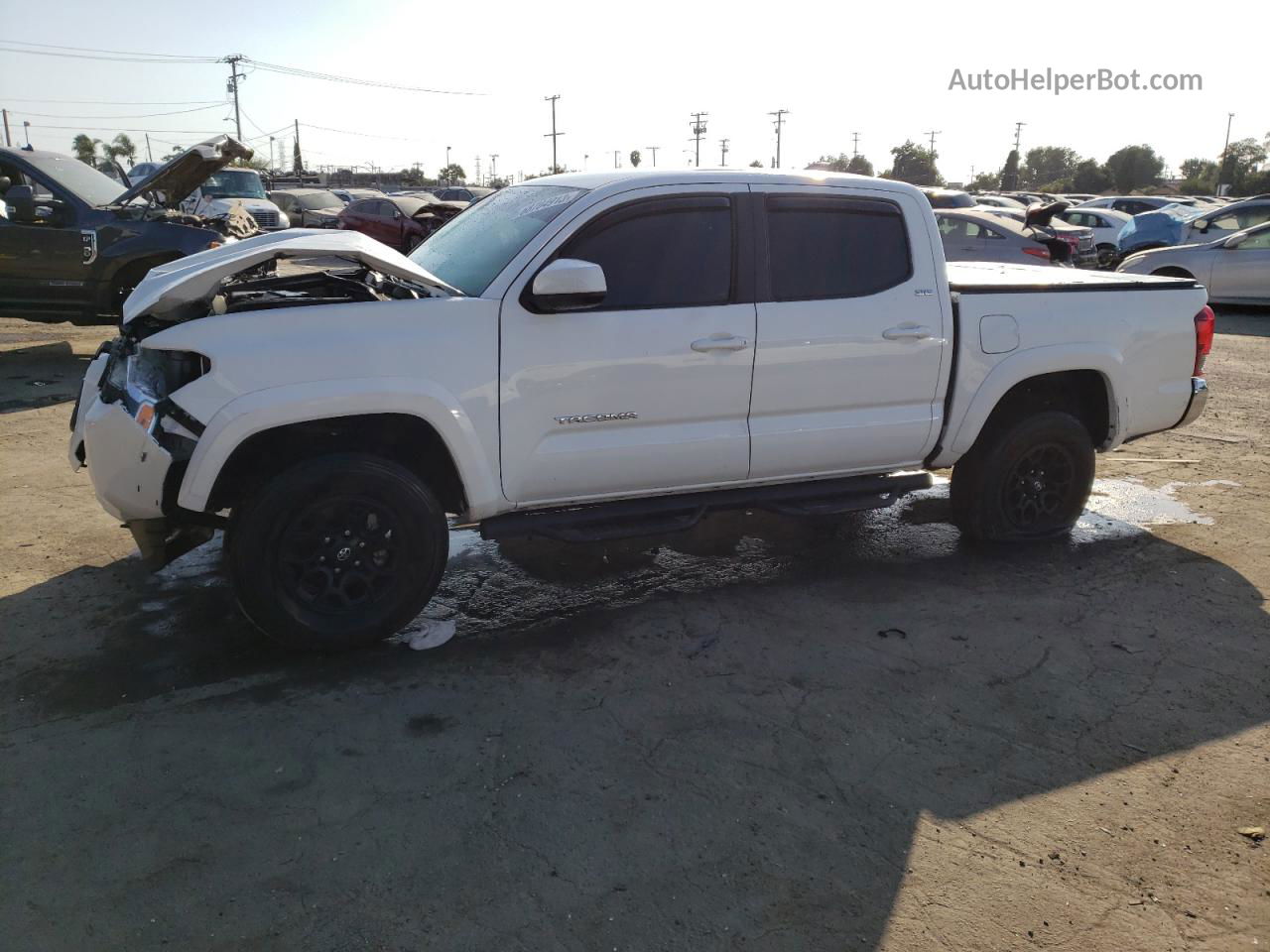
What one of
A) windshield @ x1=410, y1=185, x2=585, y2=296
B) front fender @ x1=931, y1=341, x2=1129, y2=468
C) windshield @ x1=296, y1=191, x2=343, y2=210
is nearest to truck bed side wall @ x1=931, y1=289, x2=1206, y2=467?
front fender @ x1=931, y1=341, x2=1129, y2=468

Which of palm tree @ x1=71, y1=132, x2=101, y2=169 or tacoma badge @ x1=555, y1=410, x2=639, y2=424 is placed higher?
palm tree @ x1=71, y1=132, x2=101, y2=169

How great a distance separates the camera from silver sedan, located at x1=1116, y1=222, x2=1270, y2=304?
14109 millimetres

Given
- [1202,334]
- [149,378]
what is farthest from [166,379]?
[1202,334]

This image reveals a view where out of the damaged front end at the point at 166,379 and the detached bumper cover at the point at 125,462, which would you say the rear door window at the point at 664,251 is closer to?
the damaged front end at the point at 166,379

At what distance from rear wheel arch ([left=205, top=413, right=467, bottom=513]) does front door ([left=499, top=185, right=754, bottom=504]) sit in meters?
0.35

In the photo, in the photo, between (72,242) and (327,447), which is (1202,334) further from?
(72,242)

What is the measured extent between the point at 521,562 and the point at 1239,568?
382 cm

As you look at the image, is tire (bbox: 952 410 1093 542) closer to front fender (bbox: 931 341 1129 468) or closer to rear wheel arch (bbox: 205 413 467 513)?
front fender (bbox: 931 341 1129 468)

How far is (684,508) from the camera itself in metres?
4.50

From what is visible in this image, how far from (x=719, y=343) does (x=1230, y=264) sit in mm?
13392

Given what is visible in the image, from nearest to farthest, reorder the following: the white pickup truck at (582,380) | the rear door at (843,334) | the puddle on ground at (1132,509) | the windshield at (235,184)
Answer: the white pickup truck at (582,380)
the rear door at (843,334)
the puddle on ground at (1132,509)
the windshield at (235,184)

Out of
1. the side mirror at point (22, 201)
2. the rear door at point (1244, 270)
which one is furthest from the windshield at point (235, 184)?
the rear door at point (1244, 270)

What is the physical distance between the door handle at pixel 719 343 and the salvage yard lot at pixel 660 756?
48.3 inches

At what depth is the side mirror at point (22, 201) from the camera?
909 centimetres
